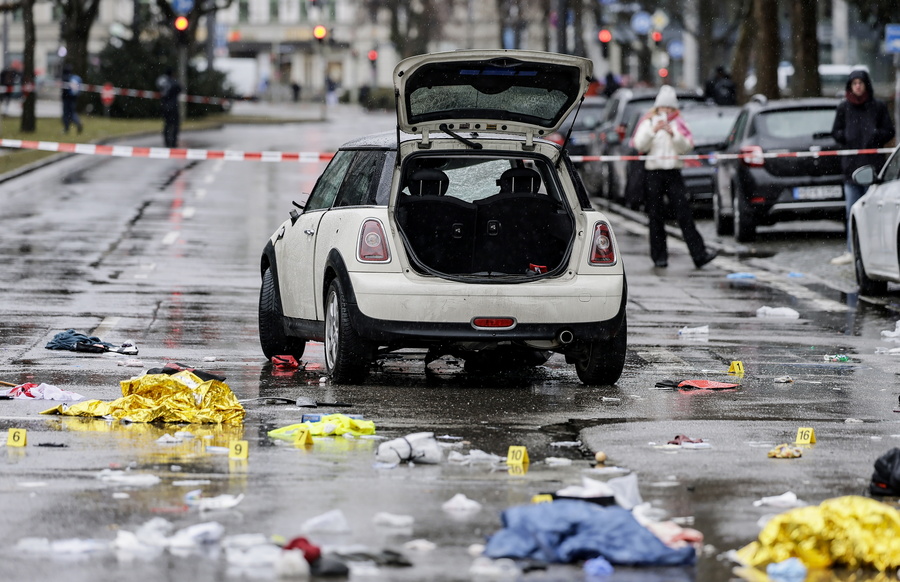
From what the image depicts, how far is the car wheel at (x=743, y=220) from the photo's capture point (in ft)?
71.0

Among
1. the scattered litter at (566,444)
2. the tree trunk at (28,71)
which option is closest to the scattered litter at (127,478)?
the scattered litter at (566,444)

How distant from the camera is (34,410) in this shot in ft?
29.2

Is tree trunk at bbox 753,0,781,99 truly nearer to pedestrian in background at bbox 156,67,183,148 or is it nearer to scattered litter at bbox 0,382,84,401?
pedestrian in background at bbox 156,67,183,148

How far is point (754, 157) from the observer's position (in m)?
21.2

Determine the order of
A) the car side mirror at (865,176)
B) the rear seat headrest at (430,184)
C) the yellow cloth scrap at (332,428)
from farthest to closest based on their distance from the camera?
the car side mirror at (865,176), the rear seat headrest at (430,184), the yellow cloth scrap at (332,428)

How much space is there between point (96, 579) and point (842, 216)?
17500mm

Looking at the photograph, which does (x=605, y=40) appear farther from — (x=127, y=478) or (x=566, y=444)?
(x=127, y=478)

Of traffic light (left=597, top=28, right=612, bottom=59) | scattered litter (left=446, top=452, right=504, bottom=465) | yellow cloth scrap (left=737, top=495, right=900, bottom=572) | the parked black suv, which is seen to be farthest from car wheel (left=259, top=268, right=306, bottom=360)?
traffic light (left=597, top=28, right=612, bottom=59)

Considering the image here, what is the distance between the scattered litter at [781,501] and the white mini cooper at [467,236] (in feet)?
10.9

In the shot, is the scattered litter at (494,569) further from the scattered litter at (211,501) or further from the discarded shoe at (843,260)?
the discarded shoe at (843,260)

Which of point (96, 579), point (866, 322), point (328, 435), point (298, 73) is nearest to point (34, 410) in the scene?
point (328, 435)

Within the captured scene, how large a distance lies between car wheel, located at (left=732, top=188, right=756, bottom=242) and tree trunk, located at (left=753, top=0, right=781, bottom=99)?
1249 centimetres

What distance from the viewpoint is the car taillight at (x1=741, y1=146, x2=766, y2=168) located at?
21.2 meters

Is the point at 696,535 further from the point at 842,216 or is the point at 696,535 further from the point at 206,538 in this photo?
the point at 842,216
